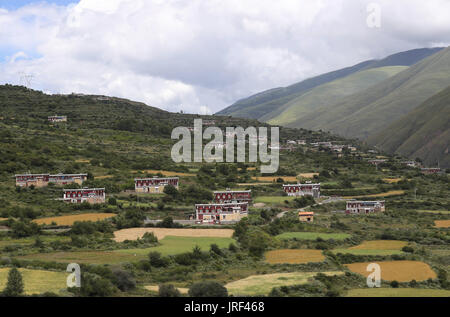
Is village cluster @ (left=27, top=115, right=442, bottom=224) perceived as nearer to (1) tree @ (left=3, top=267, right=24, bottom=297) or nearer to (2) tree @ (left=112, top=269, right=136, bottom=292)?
(2) tree @ (left=112, top=269, right=136, bottom=292)

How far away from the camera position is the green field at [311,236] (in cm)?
6212

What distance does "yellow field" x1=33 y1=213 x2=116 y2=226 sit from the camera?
6606 cm

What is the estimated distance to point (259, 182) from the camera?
10625 cm

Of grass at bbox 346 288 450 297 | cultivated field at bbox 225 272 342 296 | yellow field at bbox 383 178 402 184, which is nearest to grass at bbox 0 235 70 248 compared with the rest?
cultivated field at bbox 225 272 342 296

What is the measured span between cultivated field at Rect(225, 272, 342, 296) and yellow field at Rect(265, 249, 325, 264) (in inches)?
190

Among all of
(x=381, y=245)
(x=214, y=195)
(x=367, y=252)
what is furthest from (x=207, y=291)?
(x=214, y=195)

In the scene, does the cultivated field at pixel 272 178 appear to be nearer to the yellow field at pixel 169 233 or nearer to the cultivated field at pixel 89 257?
the yellow field at pixel 169 233

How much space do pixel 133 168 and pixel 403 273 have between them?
69103mm

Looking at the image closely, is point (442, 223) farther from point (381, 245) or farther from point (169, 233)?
point (169, 233)

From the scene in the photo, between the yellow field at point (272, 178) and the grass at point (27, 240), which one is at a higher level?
the yellow field at point (272, 178)

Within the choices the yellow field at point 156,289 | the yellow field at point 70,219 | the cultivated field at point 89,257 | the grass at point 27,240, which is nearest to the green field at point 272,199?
the yellow field at point 70,219

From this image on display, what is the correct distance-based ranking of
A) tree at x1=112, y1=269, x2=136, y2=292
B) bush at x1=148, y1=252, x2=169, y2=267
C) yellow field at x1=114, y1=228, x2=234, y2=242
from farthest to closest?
yellow field at x1=114, y1=228, x2=234, y2=242 → bush at x1=148, y1=252, x2=169, y2=267 → tree at x1=112, y1=269, x2=136, y2=292

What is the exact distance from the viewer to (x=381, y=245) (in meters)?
61.4
